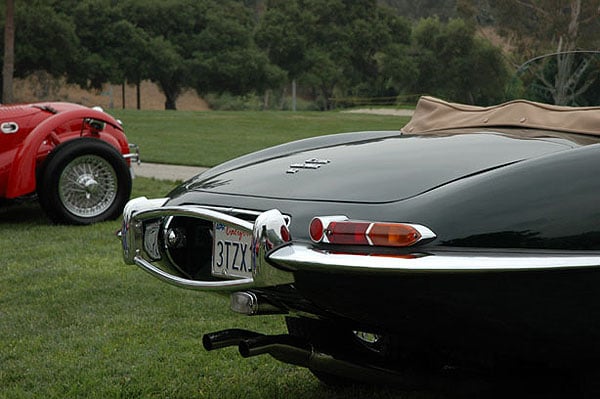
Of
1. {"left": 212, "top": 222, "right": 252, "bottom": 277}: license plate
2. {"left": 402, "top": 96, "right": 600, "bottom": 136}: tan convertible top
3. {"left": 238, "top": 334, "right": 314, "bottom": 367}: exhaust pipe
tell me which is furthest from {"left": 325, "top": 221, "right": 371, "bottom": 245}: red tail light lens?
{"left": 402, "top": 96, "right": 600, "bottom": 136}: tan convertible top

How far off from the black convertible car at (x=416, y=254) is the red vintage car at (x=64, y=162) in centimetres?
429

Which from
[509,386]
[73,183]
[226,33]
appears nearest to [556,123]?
[509,386]

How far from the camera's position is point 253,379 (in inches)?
153

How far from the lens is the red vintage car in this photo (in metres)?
7.38

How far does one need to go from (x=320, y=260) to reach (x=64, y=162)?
17.1ft

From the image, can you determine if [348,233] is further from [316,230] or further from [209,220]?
[209,220]

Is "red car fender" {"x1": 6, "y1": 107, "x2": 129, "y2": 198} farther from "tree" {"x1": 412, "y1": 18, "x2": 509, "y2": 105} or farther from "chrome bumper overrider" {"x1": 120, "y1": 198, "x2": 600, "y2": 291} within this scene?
→ "tree" {"x1": 412, "y1": 18, "x2": 509, "y2": 105}

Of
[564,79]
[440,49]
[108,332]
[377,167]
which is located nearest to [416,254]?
[377,167]

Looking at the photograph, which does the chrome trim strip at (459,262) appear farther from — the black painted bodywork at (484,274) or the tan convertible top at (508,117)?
the tan convertible top at (508,117)

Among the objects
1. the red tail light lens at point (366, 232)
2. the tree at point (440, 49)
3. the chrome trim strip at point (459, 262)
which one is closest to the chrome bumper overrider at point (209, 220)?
the red tail light lens at point (366, 232)

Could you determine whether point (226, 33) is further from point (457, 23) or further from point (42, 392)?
point (42, 392)

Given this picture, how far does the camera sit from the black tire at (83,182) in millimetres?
7406

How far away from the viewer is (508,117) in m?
3.67

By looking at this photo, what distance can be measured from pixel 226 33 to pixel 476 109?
41.3 metres
